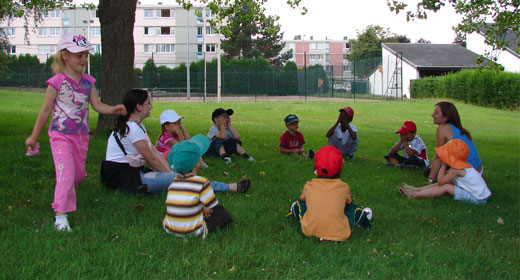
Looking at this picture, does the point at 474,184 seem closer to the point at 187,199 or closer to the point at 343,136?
the point at 343,136

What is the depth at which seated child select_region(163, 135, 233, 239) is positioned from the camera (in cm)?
417

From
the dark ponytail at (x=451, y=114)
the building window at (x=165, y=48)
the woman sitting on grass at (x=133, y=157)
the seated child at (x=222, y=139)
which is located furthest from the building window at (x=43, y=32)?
the dark ponytail at (x=451, y=114)

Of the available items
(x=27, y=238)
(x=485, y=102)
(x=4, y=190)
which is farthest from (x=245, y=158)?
(x=485, y=102)

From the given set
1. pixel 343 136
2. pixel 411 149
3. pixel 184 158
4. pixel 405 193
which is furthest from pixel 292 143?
pixel 184 158

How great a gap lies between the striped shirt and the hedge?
91.2ft

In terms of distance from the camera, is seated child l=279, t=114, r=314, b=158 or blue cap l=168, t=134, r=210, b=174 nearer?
blue cap l=168, t=134, r=210, b=174

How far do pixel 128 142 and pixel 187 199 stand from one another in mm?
1716

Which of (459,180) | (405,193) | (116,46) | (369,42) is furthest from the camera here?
(369,42)

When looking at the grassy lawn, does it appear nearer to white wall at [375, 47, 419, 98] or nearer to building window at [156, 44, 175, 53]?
white wall at [375, 47, 419, 98]

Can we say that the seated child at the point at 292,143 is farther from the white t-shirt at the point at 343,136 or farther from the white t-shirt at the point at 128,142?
the white t-shirt at the point at 128,142

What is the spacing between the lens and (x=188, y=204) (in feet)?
13.7

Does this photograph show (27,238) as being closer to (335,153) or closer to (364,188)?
(335,153)

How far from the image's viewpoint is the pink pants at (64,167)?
444 centimetres

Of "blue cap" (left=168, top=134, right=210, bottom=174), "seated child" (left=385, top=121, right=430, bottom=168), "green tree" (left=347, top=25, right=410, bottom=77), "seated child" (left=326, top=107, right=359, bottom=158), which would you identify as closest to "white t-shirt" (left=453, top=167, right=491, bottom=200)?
"seated child" (left=385, top=121, right=430, bottom=168)
